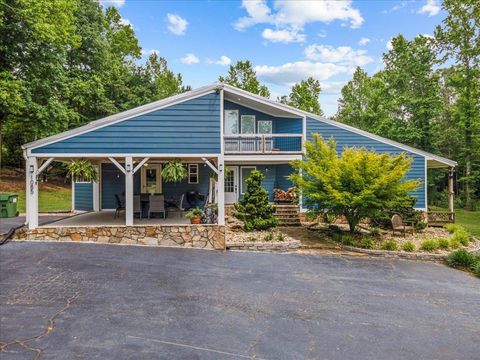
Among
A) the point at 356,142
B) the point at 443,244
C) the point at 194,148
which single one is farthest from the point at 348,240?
the point at 194,148

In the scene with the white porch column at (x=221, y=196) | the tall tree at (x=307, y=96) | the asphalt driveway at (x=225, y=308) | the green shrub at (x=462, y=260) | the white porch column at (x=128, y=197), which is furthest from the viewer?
the tall tree at (x=307, y=96)

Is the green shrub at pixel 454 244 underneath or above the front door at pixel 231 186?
underneath

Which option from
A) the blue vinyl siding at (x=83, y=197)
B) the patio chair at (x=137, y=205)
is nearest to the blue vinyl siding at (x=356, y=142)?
the patio chair at (x=137, y=205)

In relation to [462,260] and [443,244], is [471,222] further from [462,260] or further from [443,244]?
[462,260]

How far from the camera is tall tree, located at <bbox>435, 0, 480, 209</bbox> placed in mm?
21906

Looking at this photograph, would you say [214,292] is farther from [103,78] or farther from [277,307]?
[103,78]

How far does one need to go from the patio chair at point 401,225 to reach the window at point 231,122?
789 cm

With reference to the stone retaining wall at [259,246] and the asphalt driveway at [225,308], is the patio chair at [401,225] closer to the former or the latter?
the asphalt driveway at [225,308]

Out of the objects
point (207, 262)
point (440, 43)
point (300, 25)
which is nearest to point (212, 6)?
point (300, 25)

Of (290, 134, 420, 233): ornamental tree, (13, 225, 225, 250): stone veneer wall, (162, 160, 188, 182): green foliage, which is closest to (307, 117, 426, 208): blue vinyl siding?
(290, 134, 420, 233): ornamental tree

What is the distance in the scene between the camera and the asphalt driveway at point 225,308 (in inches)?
158

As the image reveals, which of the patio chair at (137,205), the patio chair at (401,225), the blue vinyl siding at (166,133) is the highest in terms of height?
the blue vinyl siding at (166,133)

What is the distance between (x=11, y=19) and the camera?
47.8ft

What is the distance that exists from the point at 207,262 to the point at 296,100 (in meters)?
29.4
